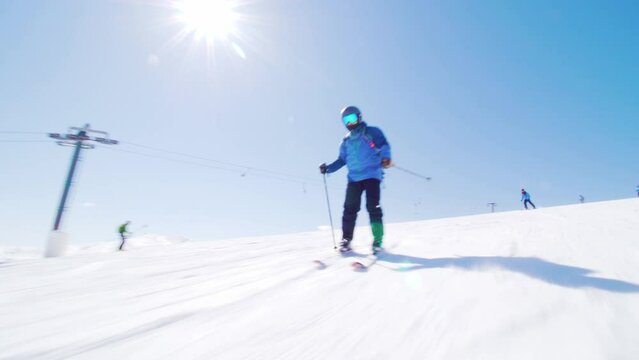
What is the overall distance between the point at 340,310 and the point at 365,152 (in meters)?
2.70

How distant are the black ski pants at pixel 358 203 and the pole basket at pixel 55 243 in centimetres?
1075

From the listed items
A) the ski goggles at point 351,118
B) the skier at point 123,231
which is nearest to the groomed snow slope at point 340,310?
the ski goggles at point 351,118

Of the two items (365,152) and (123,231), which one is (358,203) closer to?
(365,152)

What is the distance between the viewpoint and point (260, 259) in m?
2.63

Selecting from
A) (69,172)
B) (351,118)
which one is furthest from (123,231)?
(351,118)

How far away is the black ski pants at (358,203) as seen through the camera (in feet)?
11.2

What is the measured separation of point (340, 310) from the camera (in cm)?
123

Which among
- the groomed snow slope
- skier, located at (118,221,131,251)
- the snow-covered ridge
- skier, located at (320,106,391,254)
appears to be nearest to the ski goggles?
skier, located at (320,106,391,254)

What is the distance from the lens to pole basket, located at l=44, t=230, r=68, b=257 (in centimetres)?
947

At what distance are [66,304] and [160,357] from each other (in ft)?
2.95

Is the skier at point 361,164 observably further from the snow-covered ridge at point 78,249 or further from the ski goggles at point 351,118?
the snow-covered ridge at point 78,249

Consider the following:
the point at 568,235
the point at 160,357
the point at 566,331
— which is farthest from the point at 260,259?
the point at 568,235

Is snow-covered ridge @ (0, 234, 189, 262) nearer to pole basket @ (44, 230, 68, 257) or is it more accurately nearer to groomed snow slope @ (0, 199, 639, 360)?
pole basket @ (44, 230, 68, 257)

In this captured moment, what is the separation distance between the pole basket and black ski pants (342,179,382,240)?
1075cm
